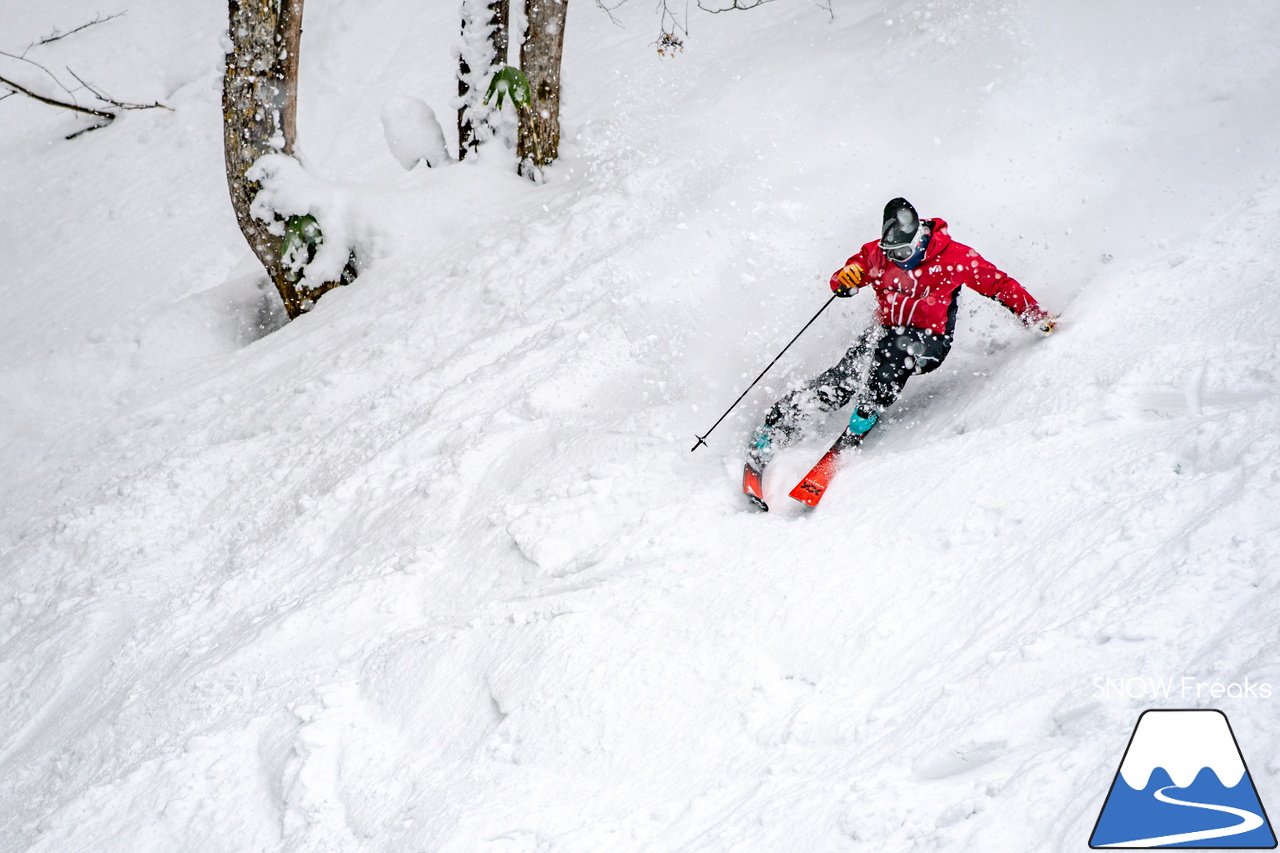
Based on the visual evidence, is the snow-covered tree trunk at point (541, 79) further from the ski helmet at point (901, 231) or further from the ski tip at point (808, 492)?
the ski tip at point (808, 492)

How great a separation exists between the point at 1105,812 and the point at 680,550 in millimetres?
2248

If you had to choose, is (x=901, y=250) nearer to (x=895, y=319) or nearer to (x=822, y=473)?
(x=895, y=319)

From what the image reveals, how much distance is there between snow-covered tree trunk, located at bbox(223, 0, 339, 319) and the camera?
6316 mm

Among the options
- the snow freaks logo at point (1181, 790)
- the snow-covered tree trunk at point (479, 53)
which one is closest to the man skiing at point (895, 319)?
the snow freaks logo at point (1181, 790)

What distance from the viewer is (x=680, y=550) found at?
398 centimetres

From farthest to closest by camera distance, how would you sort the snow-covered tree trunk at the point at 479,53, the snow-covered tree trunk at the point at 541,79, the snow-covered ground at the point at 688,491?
the snow-covered tree trunk at the point at 479,53 → the snow-covered tree trunk at the point at 541,79 → the snow-covered ground at the point at 688,491

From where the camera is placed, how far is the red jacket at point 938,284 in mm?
4355

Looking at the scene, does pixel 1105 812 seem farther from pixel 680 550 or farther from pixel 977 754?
pixel 680 550

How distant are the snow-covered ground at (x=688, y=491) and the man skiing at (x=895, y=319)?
193 millimetres

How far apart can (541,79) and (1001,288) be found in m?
4.77

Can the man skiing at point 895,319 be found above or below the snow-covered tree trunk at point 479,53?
below

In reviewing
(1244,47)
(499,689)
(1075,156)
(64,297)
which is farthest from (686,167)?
(64,297)

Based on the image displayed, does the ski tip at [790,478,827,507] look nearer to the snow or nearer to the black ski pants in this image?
the black ski pants

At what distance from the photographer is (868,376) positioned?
180 inches
